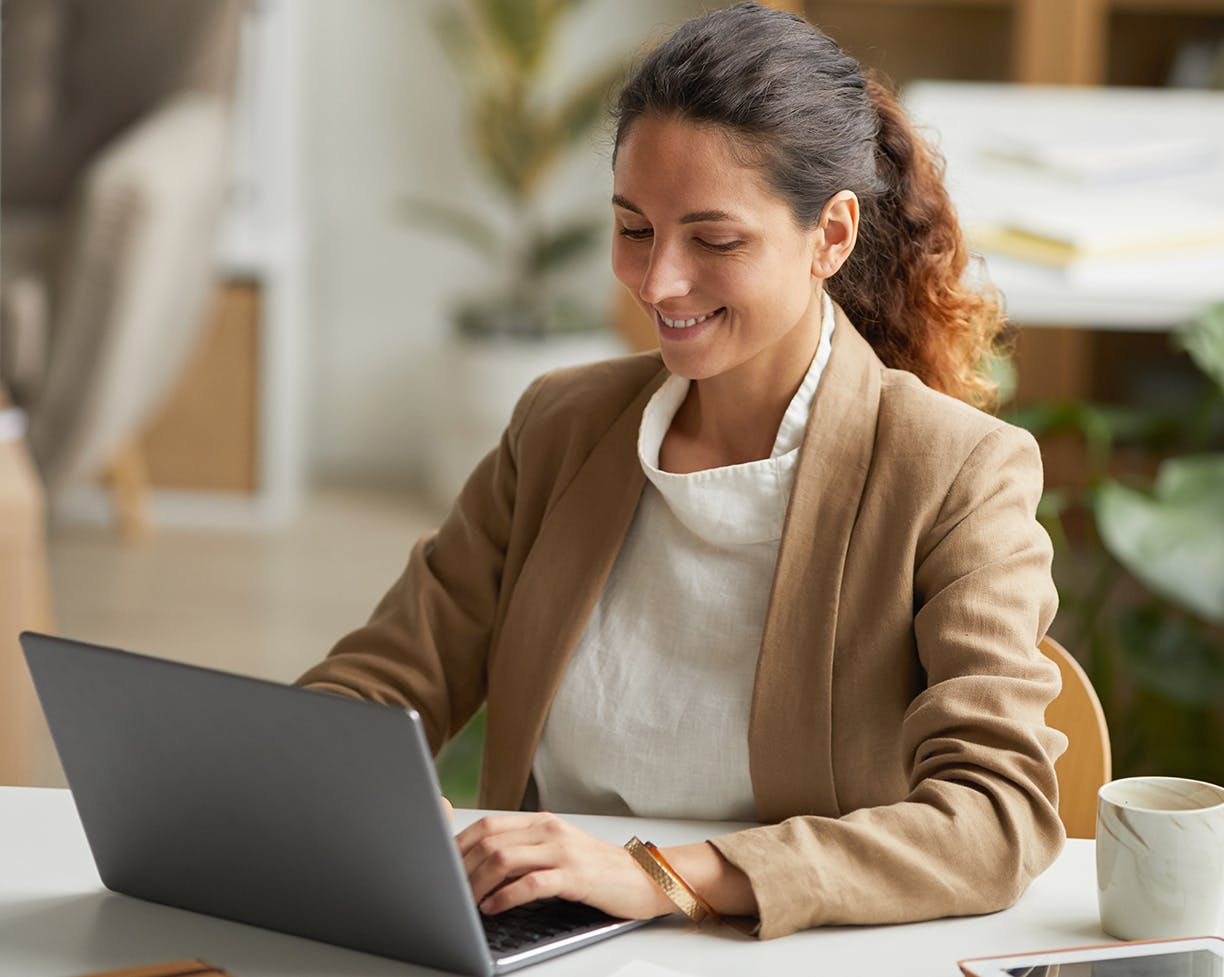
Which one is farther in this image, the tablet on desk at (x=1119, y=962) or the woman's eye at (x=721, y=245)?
the woman's eye at (x=721, y=245)

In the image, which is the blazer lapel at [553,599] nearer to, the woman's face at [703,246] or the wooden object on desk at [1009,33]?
the woman's face at [703,246]

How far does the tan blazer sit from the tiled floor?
6.14ft

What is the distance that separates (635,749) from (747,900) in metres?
0.29

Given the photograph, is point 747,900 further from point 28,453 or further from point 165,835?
point 28,453

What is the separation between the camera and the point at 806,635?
4.43 feet

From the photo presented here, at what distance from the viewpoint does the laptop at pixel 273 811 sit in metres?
1.00

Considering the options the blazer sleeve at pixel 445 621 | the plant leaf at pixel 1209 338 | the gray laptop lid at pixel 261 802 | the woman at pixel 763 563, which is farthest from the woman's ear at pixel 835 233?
the plant leaf at pixel 1209 338

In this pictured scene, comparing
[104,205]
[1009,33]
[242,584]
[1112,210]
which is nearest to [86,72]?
[104,205]

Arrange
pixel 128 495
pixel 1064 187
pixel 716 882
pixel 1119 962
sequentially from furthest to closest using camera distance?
pixel 128 495 → pixel 1064 187 → pixel 716 882 → pixel 1119 962

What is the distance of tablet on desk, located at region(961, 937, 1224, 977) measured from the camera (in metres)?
1.02

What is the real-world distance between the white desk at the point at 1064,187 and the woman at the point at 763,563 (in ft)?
1.18

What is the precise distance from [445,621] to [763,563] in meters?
0.27

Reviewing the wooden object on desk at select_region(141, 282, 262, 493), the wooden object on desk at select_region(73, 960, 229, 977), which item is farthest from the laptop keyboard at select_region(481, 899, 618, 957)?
the wooden object on desk at select_region(141, 282, 262, 493)

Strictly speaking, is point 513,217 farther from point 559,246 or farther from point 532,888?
point 532,888
